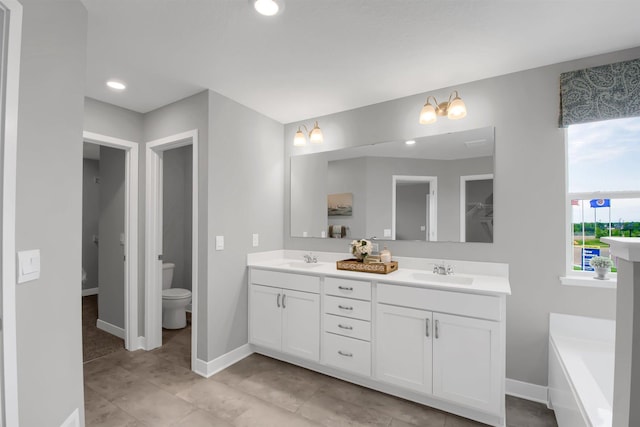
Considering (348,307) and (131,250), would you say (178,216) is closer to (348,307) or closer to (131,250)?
(131,250)

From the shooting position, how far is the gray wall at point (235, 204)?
8.93ft

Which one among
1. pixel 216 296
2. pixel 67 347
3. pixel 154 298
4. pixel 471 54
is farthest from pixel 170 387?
pixel 471 54

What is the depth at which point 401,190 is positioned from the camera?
113 inches

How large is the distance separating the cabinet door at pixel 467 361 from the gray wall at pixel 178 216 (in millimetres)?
3651

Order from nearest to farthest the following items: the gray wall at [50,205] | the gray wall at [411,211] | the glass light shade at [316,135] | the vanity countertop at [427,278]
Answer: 1. the gray wall at [50,205]
2. the vanity countertop at [427,278]
3. the gray wall at [411,211]
4. the glass light shade at [316,135]

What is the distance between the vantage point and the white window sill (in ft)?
6.86

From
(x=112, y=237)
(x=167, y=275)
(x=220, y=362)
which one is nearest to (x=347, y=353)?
(x=220, y=362)

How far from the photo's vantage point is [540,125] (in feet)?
7.53

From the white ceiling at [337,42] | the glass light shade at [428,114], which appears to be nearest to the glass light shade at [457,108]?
the glass light shade at [428,114]

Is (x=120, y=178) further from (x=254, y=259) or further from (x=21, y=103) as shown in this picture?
(x=21, y=103)

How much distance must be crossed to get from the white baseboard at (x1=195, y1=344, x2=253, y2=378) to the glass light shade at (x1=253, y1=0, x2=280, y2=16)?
104 inches

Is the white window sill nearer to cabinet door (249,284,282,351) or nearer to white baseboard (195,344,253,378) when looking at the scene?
cabinet door (249,284,282,351)

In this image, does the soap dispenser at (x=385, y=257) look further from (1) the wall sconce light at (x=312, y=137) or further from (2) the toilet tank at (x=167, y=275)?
(2) the toilet tank at (x=167, y=275)

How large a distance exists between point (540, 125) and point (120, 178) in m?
4.04
